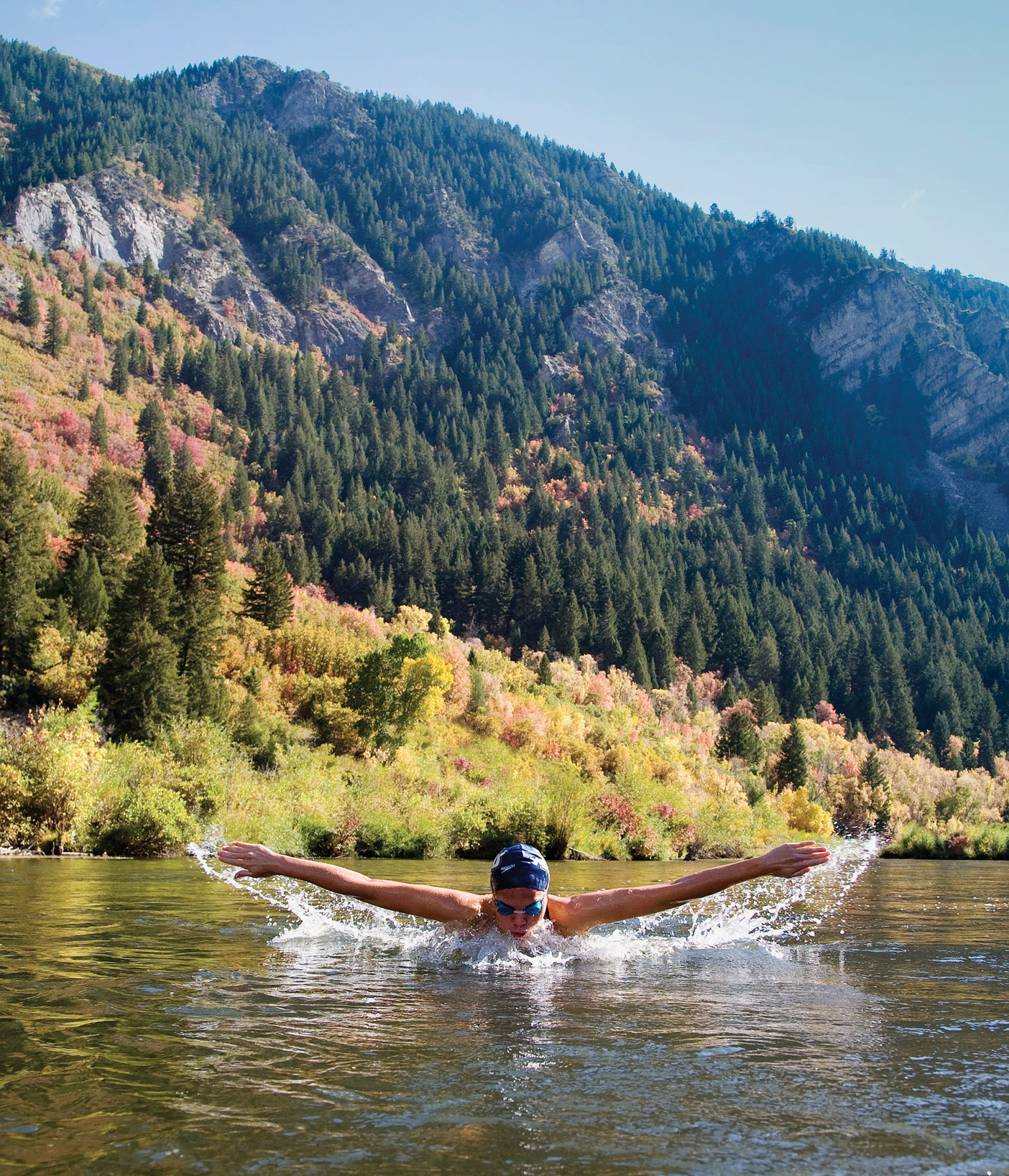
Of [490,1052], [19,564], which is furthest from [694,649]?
[490,1052]

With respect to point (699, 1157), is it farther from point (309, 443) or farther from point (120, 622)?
point (309, 443)

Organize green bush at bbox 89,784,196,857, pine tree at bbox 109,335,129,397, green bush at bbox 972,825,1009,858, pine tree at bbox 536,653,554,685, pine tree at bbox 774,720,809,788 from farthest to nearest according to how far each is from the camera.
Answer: pine tree at bbox 109,335,129,397, pine tree at bbox 536,653,554,685, pine tree at bbox 774,720,809,788, green bush at bbox 972,825,1009,858, green bush at bbox 89,784,196,857

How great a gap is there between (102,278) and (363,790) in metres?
153

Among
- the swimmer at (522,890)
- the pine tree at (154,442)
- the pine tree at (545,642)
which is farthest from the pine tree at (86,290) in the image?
the swimmer at (522,890)

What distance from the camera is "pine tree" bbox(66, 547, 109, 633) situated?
44.0 meters

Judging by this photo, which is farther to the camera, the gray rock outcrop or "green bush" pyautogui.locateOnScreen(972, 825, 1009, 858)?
the gray rock outcrop

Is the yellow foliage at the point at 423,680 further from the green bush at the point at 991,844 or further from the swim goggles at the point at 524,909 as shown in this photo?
the swim goggles at the point at 524,909

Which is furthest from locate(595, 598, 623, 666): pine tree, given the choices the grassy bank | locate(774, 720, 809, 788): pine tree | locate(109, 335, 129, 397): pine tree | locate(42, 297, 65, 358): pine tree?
locate(42, 297, 65, 358): pine tree

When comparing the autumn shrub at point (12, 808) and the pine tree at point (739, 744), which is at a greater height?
the pine tree at point (739, 744)

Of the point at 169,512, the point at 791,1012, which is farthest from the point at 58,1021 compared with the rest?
the point at 169,512

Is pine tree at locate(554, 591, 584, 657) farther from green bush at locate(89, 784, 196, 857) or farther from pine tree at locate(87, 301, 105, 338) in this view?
green bush at locate(89, 784, 196, 857)

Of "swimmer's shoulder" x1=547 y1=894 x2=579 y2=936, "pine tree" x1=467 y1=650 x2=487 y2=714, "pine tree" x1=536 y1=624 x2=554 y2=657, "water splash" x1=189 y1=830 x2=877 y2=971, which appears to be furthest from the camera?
"pine tree" x1=536 y1=624 x2=554 y2=657

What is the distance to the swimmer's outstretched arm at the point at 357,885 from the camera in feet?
24.8

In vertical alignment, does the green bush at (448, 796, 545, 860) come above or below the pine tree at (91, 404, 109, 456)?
below
